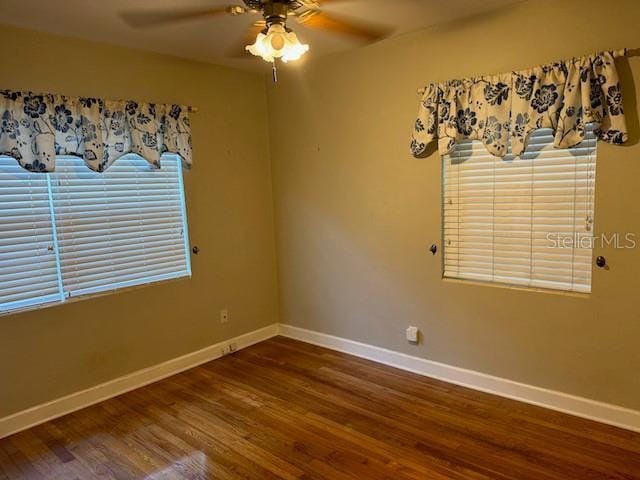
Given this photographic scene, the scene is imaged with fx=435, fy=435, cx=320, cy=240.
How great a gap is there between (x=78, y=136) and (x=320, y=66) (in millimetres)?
1922

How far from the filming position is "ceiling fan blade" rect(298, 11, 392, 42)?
2393 millimetres

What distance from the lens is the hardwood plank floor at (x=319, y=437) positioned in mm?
2252

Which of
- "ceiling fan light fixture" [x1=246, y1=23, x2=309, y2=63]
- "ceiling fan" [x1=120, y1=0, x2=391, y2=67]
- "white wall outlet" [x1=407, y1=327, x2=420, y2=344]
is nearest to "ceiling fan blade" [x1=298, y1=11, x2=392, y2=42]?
"ceiling fan" [x1=120, y1=0, x2=391, y2=67]

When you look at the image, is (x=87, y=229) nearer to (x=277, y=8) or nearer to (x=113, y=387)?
(x=113, y=387)

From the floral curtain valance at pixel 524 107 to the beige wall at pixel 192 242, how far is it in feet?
5.40

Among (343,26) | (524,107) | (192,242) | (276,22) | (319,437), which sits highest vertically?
(343,26)

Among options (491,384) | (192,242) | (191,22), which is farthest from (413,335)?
(191,22)

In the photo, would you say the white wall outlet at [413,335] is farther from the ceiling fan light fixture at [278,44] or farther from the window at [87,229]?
the ceiling fan light fixture at [278,44]

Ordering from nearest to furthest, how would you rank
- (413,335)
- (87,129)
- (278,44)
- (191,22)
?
(278,44), (191,22), (87,129), (413,335)

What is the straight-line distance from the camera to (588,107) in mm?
2336

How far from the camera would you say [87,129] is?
2893 mm

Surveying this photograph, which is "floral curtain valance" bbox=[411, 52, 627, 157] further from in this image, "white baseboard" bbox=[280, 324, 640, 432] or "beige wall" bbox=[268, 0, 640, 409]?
"white baseboard" bbox=[280, 324, 640, 432]

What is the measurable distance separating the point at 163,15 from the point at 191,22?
0.58 feet

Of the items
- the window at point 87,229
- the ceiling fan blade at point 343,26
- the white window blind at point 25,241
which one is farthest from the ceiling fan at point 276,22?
the white window blind at point 25,241
